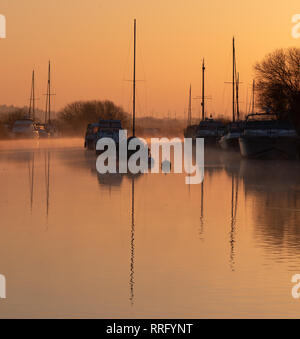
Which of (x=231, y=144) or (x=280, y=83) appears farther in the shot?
(x=280, y=83)

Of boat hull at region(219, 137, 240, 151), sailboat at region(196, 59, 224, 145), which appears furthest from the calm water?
sailboat at region(196, 59, 224, 145)

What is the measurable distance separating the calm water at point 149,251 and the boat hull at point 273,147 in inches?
785

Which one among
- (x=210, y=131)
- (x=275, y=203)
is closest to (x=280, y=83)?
(x=210, y=131)

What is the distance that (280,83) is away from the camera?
7700cm

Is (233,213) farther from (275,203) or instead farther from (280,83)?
(280,83)

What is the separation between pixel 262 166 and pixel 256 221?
2320 centimetres

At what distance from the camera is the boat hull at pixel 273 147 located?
46469 millimetres

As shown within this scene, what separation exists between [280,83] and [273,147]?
103 feet

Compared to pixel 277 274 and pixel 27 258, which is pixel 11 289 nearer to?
pixel 27 258

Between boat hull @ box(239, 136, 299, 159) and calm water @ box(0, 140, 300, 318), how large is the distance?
19.9 metres

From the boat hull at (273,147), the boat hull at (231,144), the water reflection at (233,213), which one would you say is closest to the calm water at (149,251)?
the water reflection at (233,213)

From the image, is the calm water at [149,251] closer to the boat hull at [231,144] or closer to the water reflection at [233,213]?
the water reflection at [233,213]

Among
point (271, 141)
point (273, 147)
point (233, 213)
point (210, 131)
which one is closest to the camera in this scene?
point (233, 213)
